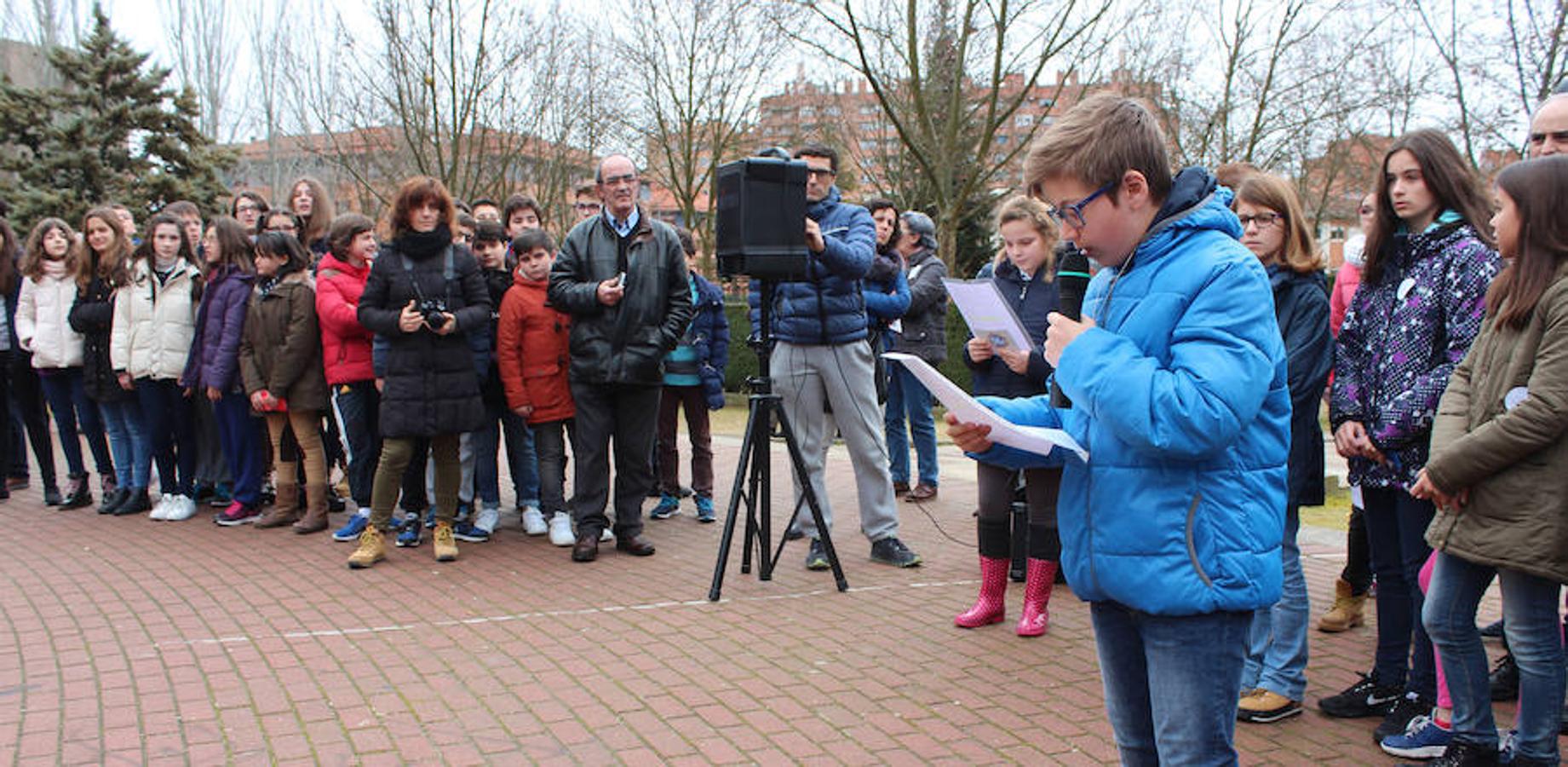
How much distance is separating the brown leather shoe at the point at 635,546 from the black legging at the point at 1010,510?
88.9 inches

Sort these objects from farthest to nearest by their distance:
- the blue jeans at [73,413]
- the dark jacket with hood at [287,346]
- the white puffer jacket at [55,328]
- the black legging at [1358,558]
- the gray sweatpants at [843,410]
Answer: the blue jeans at [73,413], the white puffer jacket at [55,328], the dark jacket with hood at [287,346], the gray sweatpants at [843,410], the black legging at [1358,558]

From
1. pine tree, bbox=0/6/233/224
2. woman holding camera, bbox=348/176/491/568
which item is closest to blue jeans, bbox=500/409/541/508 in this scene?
woman holding camera, bbox=348/176/491/568

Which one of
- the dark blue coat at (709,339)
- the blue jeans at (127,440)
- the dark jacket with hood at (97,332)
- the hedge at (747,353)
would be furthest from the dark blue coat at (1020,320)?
the hedge at (747,353)

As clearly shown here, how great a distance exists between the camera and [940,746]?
12.5ft

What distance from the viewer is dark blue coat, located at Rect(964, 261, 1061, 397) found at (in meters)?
5.57

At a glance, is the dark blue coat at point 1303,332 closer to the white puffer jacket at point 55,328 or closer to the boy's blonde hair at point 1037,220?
the boy's blonde hair at point 1037,220

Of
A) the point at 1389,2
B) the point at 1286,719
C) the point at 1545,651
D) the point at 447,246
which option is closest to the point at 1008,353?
the point at 1286,719

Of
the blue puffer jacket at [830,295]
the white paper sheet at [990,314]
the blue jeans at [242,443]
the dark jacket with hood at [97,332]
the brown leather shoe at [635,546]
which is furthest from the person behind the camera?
the dark jacket with hood at [97,332]

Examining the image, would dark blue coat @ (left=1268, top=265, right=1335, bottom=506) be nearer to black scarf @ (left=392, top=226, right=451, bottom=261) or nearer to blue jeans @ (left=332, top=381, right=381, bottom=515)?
black scarf @ (left=392, top=226, right=451, bottom=261)

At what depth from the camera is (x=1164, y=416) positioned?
2.10 metres

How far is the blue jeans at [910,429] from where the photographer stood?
8891mm

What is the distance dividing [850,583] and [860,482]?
0.64 m

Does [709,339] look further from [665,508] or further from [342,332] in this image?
[342,332]

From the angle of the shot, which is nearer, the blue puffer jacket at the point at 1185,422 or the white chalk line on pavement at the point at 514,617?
the blue puffer jacket at the point at 1185,422
